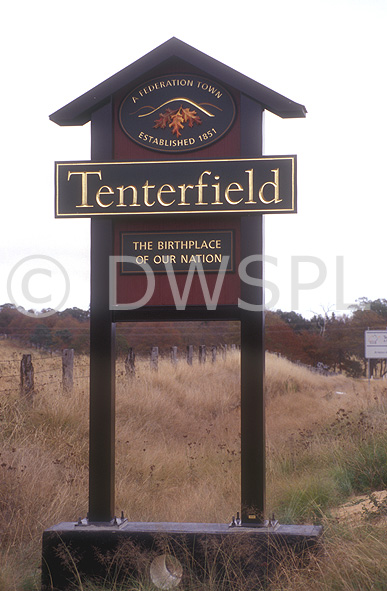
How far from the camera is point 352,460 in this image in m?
8.51

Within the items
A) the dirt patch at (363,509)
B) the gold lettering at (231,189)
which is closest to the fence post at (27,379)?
the dirt patch at (363,509)

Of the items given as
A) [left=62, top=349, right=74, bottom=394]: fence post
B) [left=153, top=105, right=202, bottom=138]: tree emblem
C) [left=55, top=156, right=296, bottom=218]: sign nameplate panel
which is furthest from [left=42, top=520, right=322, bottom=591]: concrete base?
[left=62, top=349, right=74, bottom=394]: fence post

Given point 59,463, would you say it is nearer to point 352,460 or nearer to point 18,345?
point 352,460

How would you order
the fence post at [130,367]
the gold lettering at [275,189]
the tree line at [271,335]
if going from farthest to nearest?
the tree line at [271,335]
the fence post at [130,367]
the gold lettering at [275,189]

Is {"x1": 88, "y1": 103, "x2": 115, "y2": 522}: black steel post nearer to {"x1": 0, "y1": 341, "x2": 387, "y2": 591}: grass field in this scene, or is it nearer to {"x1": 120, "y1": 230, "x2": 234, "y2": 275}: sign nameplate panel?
{"x1": 120, "y1": 230, "x2": 234, "y2": 275}: sign nameplate panel

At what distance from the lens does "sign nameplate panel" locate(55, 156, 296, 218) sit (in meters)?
6.07

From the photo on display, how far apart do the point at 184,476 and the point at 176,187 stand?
15.5ft

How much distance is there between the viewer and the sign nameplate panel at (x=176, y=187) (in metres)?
6.07

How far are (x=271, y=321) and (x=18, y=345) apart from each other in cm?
1507

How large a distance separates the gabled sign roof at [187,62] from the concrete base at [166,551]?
12.1 ft

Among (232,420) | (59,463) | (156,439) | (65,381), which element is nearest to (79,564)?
(59,463)

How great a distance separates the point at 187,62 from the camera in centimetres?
636

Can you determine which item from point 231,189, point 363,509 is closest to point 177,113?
point 231,189

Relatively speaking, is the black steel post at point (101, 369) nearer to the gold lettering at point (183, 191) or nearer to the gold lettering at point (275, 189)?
the gold lettering at point (183, 191)
